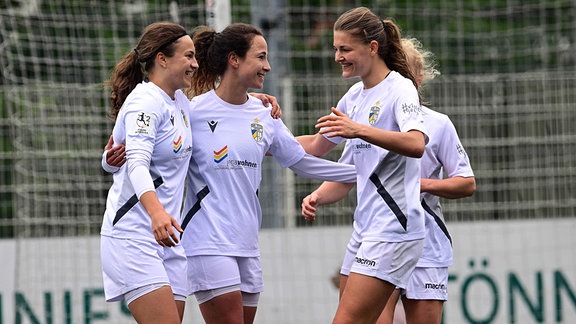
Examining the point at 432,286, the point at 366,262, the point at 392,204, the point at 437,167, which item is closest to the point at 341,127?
the point at 392,204

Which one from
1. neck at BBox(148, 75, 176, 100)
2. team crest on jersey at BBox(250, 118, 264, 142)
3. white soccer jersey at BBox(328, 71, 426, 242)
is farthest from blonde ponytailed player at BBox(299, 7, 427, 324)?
neck at BBox(148, 75, 176, 100)

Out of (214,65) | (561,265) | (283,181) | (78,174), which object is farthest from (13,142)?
(561,265)

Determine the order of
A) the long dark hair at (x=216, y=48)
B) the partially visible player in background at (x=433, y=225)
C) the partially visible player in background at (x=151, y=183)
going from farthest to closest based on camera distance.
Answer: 1. the partially visible player in background at (x=433, y=225)
2. the long dark hair at (x=216, y=48)
3. the partially visible player in background at (x=151, y=183)

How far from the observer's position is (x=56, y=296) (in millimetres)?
9836

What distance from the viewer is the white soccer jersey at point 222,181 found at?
19.0 feet

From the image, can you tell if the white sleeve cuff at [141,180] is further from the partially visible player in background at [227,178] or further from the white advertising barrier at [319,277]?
the white advertising barrier at [319,277]

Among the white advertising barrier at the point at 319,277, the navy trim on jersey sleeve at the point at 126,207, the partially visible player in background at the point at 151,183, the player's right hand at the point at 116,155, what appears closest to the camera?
the partially visible player in background at the point at 151,183

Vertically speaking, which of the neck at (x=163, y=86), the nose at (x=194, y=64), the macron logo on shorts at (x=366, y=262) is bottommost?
the macron logo on shorts at (x=366, y=262)

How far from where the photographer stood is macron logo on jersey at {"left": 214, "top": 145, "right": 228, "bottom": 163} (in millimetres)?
5777

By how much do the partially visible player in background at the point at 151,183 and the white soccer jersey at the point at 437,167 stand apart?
1389mm

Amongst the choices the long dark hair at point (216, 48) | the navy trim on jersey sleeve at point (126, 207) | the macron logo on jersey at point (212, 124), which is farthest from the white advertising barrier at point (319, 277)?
the navy trim on jersey sleeve at point (126, 207)

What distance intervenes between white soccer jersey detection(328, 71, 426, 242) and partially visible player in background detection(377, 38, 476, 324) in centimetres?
66

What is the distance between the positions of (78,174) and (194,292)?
4.30m

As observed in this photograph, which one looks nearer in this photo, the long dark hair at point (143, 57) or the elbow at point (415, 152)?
the elbow at point (415, 152)
